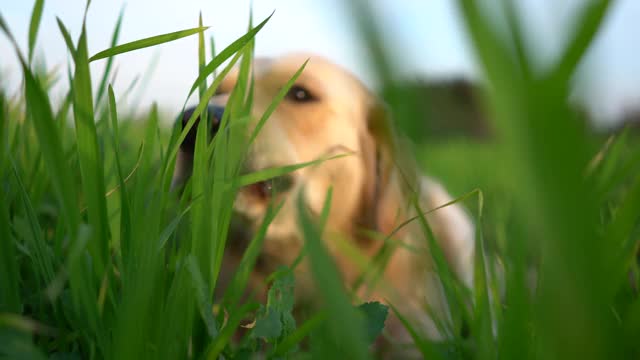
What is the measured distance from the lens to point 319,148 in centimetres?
206

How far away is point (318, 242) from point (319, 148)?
1738 mm

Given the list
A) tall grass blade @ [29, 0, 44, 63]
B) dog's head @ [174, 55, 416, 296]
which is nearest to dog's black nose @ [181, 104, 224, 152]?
dog's head @ [174, 55, 416, 296]

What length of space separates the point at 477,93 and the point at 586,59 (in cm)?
4

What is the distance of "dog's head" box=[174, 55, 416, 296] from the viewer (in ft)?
5.71

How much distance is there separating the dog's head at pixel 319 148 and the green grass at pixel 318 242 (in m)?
0.69

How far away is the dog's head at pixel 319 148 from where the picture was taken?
1741mm

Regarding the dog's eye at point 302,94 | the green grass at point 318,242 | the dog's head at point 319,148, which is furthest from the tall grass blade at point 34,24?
the dog's eye at point 302,94

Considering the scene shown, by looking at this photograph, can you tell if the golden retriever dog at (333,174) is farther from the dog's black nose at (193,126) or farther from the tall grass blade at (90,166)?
the tall grass blade at (90,166)

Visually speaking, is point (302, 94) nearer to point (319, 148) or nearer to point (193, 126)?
point (319, 148)

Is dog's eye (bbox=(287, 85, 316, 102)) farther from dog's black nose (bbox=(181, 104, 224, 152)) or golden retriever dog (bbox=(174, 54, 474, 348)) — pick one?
dog's black nose (bbox=(181, 104, 224, 152))

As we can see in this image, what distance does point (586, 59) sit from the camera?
215mm

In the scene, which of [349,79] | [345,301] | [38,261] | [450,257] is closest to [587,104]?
[345,301]

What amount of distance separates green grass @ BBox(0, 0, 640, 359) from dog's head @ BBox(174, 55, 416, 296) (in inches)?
27.3

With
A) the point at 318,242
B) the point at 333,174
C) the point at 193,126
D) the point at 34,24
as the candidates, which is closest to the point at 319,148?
the point at 333,174
